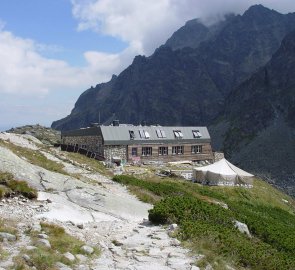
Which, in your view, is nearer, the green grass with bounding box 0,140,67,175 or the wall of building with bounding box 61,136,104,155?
the green grass with bounding box 0,140,67,175

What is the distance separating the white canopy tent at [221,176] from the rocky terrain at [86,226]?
28217 millimetres

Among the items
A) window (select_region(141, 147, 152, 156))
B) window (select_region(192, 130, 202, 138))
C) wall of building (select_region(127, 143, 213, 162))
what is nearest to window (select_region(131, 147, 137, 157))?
wall of building (select_region(127, 143, 213, 162))

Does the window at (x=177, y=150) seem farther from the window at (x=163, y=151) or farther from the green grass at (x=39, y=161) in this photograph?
the green grass at (x=39, y=161)

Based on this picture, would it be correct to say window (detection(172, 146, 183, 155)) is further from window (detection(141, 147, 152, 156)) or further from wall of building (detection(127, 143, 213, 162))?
window (detection(141, 147, 152, 156))

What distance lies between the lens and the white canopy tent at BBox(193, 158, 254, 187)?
50.9 meters

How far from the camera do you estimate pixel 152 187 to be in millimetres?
30969

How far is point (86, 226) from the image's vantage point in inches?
660

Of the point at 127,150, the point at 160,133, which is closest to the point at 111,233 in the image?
the point at 127,150

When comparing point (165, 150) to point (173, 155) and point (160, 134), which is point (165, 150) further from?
point (160, 134)

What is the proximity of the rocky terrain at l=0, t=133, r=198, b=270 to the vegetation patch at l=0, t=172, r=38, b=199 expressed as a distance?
417mm

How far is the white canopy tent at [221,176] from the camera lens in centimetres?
5088

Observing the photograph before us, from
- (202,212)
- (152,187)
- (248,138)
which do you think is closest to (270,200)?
(152,187)

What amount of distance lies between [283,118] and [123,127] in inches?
5876

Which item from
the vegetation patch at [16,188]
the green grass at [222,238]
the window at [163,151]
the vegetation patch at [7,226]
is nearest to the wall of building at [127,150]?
the window at [163,151]
